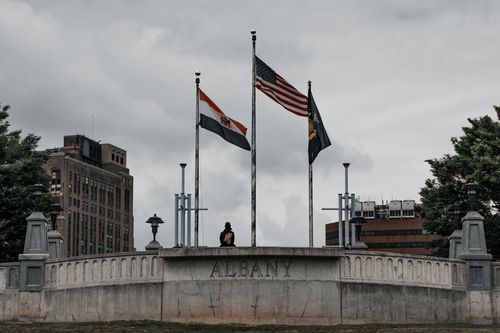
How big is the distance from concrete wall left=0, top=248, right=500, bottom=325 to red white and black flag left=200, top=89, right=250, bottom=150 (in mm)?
7740

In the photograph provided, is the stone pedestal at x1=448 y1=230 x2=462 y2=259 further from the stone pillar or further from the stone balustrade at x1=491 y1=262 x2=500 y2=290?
the stone pillar

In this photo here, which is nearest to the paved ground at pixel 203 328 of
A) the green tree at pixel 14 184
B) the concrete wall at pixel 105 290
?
the concrete wall at pixel 105 290

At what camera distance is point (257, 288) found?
144 feet

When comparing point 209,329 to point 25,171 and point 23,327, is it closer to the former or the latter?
point 23,327

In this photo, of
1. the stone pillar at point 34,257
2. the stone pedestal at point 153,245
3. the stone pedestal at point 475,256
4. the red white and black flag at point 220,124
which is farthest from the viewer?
the stone pedestal at point 153,245

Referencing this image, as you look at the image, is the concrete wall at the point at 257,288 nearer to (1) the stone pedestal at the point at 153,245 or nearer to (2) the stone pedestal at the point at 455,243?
(2) the stone pedestal at the point at 455,243

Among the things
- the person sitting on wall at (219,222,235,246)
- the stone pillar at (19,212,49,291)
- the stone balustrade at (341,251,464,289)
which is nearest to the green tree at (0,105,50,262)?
the stone pillar at (19,212,49,291)

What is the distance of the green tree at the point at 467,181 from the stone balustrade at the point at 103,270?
2530 centimetres

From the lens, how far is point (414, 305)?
4516 centimetres

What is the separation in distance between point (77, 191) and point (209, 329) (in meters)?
154

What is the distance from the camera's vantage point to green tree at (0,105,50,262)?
6334 cm

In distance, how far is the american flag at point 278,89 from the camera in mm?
49312

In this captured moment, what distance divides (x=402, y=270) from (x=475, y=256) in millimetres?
3344

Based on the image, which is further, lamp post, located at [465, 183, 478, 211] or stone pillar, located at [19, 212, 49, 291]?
lamp post, located at [465, 183, 478, 211]
